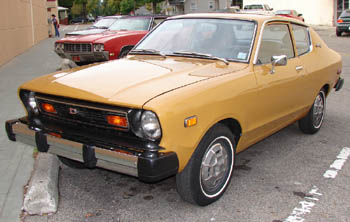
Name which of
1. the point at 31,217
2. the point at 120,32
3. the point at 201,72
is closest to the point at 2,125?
the point at 31,217

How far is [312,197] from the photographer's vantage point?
4.22m

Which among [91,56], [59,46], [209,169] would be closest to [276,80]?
[209,169]

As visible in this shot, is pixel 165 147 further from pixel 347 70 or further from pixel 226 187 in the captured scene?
pixel 347 70

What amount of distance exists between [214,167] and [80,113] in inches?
51.3

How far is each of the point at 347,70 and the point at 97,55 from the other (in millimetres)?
6938

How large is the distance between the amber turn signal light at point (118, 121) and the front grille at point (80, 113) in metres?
0.03

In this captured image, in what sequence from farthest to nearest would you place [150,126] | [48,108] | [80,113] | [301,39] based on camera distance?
[301,39]
[48,108]
[80,113]
[150,126]

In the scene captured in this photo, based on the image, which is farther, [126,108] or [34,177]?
[34,177]

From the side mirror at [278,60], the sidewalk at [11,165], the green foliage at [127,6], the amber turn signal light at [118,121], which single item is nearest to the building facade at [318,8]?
the sidewalk at [11,165]

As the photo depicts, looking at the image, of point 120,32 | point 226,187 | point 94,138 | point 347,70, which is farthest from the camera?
point 347,70

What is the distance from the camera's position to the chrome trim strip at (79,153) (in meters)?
3.42

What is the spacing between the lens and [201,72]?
425 centimetres

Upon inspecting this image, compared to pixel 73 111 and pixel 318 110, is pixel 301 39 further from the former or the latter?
pixel 73 111

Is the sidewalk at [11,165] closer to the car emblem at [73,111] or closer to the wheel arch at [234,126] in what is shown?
the car emblem at [73,111]
